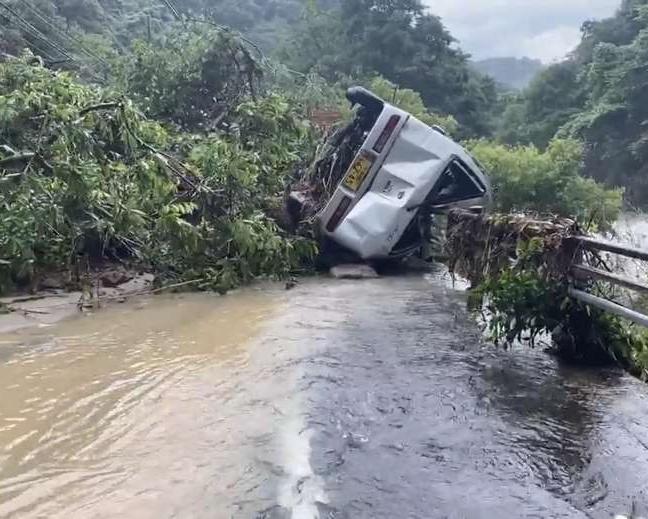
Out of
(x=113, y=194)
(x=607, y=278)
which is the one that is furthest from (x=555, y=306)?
(x=113, y=194)

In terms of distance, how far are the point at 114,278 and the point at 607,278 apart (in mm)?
5672

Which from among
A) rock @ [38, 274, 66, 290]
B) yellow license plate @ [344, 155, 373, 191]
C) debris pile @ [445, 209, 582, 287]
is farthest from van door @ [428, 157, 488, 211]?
rock @ [38, 274, 66, 290]

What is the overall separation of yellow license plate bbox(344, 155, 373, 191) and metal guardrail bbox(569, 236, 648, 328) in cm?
554

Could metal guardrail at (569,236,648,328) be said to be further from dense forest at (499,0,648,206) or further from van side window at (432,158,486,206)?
dense forest at (499,0,648,206)

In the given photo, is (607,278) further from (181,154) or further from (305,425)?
(181,154)

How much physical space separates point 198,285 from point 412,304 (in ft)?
8.28

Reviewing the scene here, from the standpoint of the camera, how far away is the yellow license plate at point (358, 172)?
10719 millimetres

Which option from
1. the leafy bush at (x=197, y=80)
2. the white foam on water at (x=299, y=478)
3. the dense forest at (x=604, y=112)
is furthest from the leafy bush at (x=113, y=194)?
the dense forest at (x=604, y=112)

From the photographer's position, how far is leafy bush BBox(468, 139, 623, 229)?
16562mm

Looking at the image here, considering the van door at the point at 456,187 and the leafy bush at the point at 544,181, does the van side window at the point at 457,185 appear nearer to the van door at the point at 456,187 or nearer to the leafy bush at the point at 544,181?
the van door at the point at 456,187

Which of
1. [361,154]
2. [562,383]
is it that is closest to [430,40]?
[361,154]

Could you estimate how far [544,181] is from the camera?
16.8 meters

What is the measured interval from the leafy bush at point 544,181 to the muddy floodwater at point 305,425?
403 inches

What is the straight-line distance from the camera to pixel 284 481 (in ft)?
11.6
